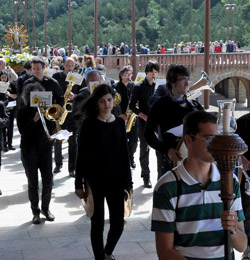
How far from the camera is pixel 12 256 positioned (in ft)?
21.6

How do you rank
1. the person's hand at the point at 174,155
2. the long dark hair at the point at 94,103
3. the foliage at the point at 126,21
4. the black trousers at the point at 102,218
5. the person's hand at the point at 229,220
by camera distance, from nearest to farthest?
the person's hand at the point at 229,220
the person's hand at the point at 174,155
the black trousers at the point at 102,218
the long dark hair at the point at 94,103
the foliage at the point at 126,21

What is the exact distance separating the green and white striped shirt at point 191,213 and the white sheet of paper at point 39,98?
458cm

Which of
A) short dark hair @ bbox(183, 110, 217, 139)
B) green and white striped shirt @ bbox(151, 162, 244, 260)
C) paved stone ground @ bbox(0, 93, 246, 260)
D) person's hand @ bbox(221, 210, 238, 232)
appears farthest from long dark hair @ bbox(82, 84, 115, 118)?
person's hand @ bbox(221, 210, 238, 232)

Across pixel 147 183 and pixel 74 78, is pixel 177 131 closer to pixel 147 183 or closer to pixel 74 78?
pixel 147 183

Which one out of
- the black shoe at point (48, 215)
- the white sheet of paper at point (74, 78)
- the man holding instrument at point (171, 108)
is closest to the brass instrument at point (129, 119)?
the white sheet of paper at point (74, 78)

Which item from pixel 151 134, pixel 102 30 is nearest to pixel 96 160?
pixel 151 134

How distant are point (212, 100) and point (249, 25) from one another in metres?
27.8

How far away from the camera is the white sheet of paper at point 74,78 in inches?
428

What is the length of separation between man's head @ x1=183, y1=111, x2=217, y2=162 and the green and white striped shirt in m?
0.10

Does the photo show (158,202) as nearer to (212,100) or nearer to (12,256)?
(12,256)

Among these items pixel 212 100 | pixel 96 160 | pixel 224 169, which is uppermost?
pixel 224 169

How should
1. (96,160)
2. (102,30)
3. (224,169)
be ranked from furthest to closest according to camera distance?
(102,30) → (96,160) → (224,169)

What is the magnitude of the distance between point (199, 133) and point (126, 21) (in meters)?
108

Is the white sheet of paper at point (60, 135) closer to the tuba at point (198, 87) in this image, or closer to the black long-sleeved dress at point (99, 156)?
the tuba at point (198, 87)
